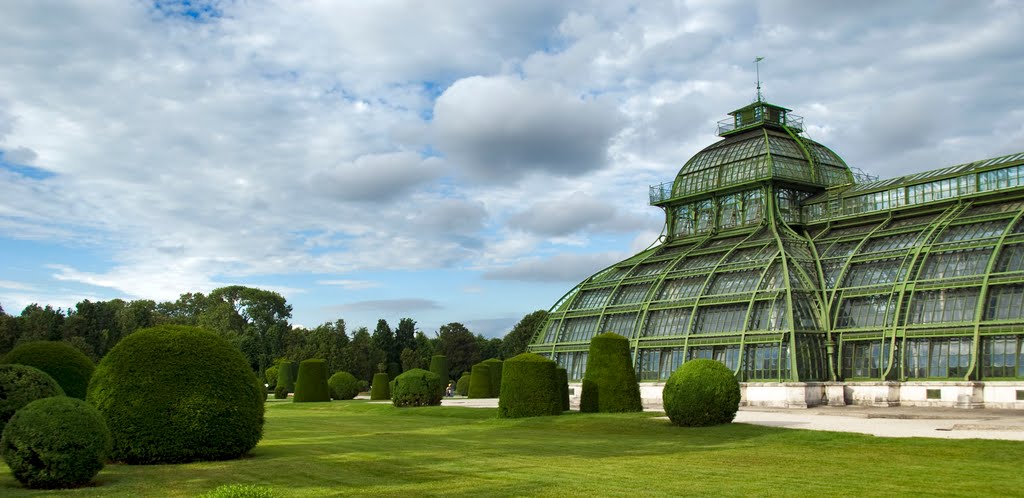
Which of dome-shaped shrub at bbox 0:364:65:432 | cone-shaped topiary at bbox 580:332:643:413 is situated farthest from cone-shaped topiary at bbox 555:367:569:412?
dome-shaped shrub at bbox 0:364:65:432

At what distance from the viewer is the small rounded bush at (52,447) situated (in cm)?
1655

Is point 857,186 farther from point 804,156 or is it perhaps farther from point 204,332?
point 204,332

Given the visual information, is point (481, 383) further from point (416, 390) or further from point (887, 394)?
point (887, 394)

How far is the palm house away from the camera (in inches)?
1657

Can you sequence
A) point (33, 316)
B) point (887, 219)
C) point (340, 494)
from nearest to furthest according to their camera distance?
point (340, 494) → point (887, 219) → point (33, 316)

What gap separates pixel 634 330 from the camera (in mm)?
57844

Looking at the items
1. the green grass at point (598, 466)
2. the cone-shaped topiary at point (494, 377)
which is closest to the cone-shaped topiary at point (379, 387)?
the cone-shaped topiary at point (494, 377)

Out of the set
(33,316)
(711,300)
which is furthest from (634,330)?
(33,316)

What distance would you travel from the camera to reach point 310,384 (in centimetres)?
6153

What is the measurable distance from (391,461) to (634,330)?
1538 inches

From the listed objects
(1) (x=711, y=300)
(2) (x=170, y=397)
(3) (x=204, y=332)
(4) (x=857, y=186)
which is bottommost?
(2) (x=170, y=397)

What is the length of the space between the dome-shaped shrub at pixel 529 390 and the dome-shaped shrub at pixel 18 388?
2102 centimetres

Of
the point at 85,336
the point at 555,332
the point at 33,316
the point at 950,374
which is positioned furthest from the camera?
the point at 85,336

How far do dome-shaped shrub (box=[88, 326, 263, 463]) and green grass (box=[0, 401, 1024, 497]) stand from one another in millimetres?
586
